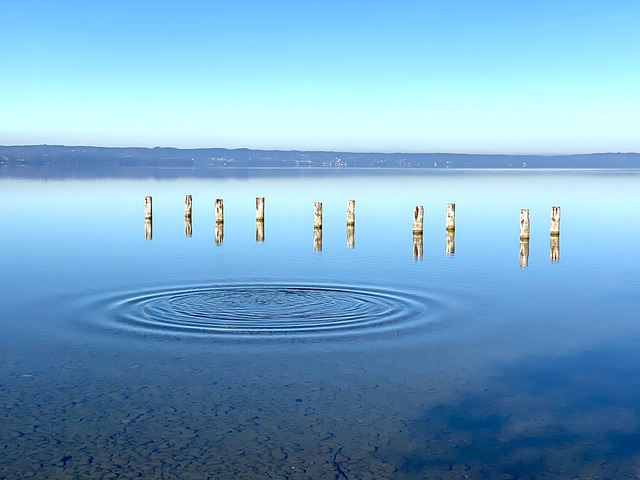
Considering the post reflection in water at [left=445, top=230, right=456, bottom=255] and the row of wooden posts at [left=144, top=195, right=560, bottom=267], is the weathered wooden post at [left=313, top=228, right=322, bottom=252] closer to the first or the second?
the row of wooden posts at [left=144, top=195, right=560, bottom=267]

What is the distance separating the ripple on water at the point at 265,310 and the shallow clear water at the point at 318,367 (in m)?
0.07

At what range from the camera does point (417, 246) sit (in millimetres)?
31828

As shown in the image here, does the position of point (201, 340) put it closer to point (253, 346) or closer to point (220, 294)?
point (253, 346)

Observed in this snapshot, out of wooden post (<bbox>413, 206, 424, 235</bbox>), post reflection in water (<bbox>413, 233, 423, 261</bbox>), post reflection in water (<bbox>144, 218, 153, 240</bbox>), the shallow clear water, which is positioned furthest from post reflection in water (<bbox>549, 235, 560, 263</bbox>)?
post reflection in water (<bbox>144, 218, 153, 240</bbox>)

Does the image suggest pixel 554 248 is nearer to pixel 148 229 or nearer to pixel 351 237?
pixel 351 237

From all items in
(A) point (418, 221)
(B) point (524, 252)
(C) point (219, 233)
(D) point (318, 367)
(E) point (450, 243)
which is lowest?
(D) point (318, 367)

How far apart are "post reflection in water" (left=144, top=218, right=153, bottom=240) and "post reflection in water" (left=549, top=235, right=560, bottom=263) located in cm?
1706

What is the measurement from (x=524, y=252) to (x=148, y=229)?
731 inches

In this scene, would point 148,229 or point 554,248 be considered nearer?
point 554,248

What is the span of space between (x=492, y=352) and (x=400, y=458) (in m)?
5.42

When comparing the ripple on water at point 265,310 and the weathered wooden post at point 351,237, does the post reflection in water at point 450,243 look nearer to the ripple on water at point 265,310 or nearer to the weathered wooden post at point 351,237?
the weathered wooden post at point 351,237

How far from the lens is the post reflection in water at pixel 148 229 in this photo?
117 feet

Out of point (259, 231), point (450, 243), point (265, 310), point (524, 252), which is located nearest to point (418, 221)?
point (450, 243)

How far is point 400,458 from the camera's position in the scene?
9000 millimetres
